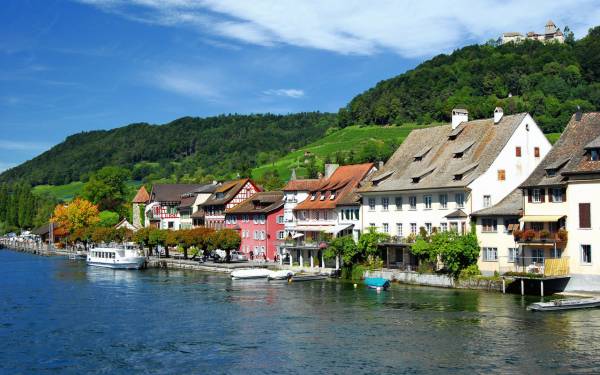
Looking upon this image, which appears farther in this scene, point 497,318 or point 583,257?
point 583,257

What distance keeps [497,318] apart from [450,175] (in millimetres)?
25471

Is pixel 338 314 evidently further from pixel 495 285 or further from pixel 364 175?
pixel 364 175

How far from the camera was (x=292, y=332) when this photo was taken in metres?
50.1

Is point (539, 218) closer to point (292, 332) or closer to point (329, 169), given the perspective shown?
point (292, 332)

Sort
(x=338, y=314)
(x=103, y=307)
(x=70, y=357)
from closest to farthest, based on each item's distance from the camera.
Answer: (x=70, y=357), (x=338, y=314), (x=103, y=307)

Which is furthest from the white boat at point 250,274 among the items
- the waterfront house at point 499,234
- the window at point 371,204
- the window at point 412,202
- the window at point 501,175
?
the window at point 501,175

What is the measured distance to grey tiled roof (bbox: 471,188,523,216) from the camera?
67062 mm

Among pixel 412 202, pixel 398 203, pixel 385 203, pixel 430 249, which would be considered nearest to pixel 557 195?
pixel 430 249

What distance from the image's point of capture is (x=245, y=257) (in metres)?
112

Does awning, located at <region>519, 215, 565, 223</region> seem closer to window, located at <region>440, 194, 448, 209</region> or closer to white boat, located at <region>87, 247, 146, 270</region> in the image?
window, located at <region>440, 194, 448, 209</region>

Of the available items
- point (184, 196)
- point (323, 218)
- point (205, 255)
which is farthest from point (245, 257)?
point (184, 196)

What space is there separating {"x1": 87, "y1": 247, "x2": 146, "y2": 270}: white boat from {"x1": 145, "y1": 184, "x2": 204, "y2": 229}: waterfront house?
28222 millimetres

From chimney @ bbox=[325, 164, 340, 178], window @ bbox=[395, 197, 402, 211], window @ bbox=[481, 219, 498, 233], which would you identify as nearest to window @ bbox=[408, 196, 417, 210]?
window @ bbox=[395, 197, 402, 211]

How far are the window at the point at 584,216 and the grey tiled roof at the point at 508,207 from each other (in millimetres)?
6526
